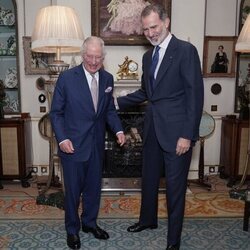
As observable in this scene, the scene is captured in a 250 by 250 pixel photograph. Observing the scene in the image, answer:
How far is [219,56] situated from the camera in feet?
13.5

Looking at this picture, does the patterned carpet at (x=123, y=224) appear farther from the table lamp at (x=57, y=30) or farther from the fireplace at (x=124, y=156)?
the table lamp at (x=57, y=30)

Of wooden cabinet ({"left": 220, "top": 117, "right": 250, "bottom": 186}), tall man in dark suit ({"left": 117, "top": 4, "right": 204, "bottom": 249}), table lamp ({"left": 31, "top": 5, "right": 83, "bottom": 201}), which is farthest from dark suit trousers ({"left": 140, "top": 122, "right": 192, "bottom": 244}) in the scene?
wooden cabinet ({"left": 220, "top": 117, "right": 250, "bottom": 186})

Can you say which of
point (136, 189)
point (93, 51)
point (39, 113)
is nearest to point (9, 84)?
point (39, 113)

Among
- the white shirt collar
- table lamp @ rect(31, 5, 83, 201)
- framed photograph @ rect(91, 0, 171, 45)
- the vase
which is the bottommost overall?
the vase

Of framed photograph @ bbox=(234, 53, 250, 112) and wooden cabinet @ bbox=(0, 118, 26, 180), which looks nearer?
wooden cabinet @ bbox=(0, 118, 26, 180)

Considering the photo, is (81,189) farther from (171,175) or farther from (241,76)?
(241,76)

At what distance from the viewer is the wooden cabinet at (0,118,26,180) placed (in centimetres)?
372

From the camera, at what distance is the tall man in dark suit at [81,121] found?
2.18 m

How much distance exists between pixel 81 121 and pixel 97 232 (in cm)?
89

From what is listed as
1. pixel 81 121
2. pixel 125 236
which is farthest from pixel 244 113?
pixel 81 121

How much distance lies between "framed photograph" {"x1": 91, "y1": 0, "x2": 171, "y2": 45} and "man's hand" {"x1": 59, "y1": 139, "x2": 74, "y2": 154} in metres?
1.96

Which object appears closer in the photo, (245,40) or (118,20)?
(245,40)

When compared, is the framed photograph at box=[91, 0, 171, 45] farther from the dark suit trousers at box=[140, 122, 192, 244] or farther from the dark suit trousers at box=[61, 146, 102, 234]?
the dark suit trousers at box=[61, 146, 102, 234]

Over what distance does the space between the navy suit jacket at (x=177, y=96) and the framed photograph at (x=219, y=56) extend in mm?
2061
